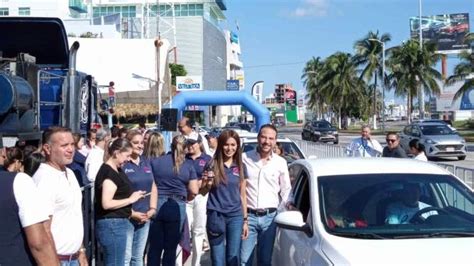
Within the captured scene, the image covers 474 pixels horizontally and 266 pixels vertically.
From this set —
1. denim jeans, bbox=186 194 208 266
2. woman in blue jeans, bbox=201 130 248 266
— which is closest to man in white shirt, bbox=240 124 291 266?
woman in blue jeans, bbox=201 130 248 266

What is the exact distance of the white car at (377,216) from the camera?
4.52 meters

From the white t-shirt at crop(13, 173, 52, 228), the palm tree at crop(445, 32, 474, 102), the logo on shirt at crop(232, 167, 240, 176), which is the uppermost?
the palm tree at crop(445, 32, 474, 102)

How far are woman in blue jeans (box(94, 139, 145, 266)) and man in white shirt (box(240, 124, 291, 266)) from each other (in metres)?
1.23

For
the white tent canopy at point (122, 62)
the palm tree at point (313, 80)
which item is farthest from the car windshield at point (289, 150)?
the palm tree at point (313, 80)

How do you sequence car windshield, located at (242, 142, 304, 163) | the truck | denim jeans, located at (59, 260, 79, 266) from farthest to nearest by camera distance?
car windshield, located at (242, 142, 304, 163)
the truck
denim jeans, located at (59, 260, 79, 266)

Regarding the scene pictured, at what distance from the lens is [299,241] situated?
543cm

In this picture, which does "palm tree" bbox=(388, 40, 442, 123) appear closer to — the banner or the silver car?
the banner

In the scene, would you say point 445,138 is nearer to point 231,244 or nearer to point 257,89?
point 231,244

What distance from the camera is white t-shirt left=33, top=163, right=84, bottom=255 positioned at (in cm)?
450

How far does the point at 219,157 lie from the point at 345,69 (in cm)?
8127

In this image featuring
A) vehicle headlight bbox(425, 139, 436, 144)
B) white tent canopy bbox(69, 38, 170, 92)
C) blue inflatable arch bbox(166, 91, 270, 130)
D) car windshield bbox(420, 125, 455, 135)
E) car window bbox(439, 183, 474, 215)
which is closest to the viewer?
car window bbox(439, 183, 474, 215)

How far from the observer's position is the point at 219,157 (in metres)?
6.80

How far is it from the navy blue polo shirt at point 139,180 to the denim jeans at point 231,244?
2.58 ft

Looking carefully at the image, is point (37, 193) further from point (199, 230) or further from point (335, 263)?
point (199, 230)
